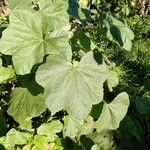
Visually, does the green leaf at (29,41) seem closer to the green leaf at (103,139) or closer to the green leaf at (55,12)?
the green leaf at (55,12)

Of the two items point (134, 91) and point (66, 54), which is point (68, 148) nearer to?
point (66, 54)

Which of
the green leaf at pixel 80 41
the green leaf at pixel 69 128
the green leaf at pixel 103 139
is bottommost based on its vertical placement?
the green leaf at pixel 103 139

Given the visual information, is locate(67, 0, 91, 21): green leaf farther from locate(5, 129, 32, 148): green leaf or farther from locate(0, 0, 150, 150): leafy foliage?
locate(5, 129, 32, 148): green leaf

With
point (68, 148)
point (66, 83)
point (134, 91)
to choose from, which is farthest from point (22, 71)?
point (134, 91)

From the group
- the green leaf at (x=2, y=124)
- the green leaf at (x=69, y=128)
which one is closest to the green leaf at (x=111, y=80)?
the green leaf at (x=69, y=128)

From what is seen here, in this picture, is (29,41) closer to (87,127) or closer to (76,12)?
(76,12)

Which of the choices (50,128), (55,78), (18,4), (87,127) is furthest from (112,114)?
(18,4)
